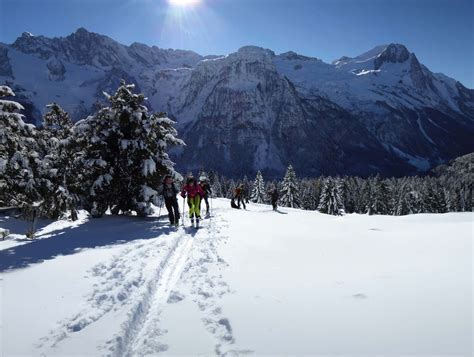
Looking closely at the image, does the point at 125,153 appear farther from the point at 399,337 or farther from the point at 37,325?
the point at 399,337

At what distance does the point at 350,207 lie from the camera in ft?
351

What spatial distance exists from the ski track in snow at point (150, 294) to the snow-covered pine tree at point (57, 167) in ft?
37.5

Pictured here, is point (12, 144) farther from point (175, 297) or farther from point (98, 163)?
point (175, 297)

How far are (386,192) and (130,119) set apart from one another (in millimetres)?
78155

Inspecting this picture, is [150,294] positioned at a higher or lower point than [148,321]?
higher

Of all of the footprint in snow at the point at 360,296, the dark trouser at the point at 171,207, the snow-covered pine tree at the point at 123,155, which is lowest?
the footprint in snow at the point at 360,296

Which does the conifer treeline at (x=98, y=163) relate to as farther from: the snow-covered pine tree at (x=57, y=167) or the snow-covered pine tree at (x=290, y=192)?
the snow-covered pine tree at (x=290, y=192)

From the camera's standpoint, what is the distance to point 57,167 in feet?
71.7

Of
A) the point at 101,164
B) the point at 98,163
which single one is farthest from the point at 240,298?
the point at 98,163

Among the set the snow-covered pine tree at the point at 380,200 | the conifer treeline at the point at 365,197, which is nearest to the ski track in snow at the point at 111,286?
the conifer treeline at the point at 365,197

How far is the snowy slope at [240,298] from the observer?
5.00 m

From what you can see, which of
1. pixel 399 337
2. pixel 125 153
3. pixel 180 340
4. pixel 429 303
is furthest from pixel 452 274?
pixel 125 153

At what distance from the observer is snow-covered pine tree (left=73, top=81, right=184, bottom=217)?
63.4 feet

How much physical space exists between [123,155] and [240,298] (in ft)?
49.2
